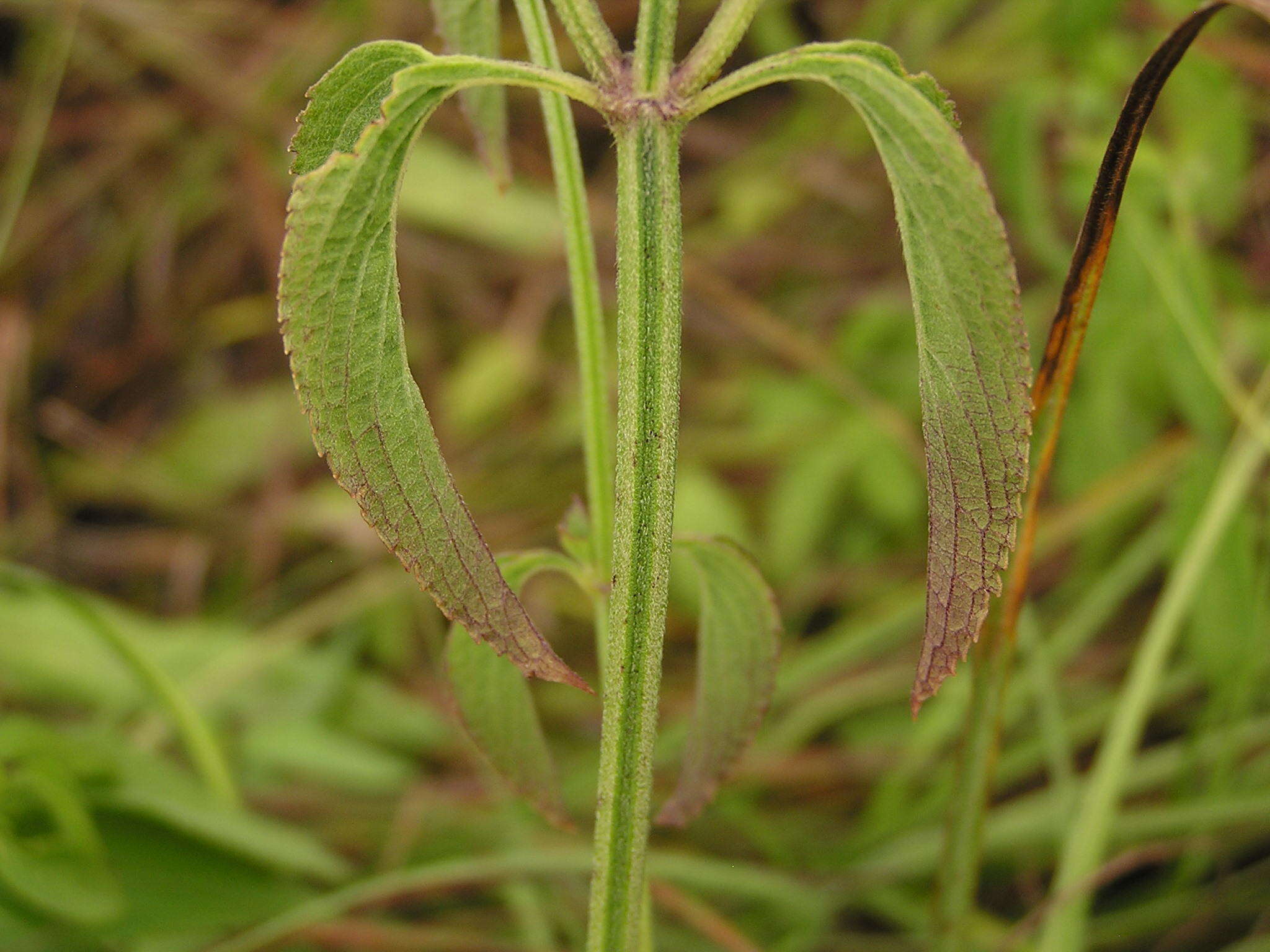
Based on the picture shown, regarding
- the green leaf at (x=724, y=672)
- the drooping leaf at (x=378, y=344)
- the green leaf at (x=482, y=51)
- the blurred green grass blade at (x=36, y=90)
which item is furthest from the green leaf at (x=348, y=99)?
the blurred green grass blade at (x=36, y=90)

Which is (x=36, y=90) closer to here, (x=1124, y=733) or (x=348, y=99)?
(x=348, y=99)

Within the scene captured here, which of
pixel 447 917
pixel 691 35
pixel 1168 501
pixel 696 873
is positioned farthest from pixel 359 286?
pixel 691 35

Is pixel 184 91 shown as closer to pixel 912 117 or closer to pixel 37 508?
pixel 37 508

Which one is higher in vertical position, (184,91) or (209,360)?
(184,91)

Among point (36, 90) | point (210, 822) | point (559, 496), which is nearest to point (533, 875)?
point (210, 822)

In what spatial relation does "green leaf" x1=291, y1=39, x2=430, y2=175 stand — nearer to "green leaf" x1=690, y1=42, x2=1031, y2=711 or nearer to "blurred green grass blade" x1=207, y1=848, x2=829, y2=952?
"green leaf" x1=690, y1=42, x2=1031, y2=711

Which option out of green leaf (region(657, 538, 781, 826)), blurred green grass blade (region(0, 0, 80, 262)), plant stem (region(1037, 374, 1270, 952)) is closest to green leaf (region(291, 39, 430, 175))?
green leaf (region(657, 538, 781, 826))
